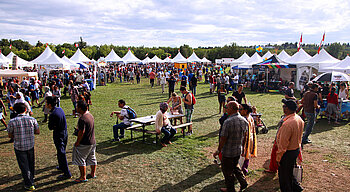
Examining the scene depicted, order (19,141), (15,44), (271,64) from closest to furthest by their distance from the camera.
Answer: (19,141) < (271,64) < (15,44)

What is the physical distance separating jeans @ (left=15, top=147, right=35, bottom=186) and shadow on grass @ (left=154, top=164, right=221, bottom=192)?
2.44 meters

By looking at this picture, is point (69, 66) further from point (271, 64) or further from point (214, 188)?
point (214, 188)

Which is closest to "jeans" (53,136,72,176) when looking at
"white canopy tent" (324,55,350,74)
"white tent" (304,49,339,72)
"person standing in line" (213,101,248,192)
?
"person standing in line" (213,101,248,192)

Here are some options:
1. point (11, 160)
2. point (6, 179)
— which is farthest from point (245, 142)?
point (11, 160)

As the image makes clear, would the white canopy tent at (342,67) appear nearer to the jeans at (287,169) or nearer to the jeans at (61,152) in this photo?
the jeans at (287,169)

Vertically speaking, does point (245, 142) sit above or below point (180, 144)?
above

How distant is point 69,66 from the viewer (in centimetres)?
2561

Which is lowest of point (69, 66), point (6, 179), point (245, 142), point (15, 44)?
point (6, 179)

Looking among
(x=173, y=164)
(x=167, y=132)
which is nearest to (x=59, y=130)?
(x=173, y=164)

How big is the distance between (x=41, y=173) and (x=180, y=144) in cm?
374

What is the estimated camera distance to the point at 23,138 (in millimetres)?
4582

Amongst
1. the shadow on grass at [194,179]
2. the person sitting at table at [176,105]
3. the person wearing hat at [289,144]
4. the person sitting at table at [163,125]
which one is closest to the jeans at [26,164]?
the shadow on grass at [194,179]

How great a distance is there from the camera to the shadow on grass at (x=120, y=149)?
6617mm

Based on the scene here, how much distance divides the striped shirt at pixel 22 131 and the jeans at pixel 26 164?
96mm
